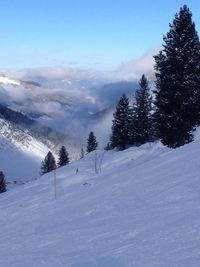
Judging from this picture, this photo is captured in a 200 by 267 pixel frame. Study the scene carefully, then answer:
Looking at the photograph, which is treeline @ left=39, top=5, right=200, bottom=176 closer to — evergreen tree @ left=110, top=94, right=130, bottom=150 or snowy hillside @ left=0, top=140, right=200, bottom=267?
snowy hillside @ left=0, top=140, right=200, bottom=267

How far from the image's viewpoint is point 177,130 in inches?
1129

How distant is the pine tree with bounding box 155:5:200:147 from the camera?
28.3m

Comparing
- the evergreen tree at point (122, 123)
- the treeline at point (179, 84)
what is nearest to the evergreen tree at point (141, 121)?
the evergreen tree at point (122, 123)

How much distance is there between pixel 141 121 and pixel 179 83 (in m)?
25.2

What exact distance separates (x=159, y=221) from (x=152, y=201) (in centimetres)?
197

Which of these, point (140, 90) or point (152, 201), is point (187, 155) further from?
point (140, 90)

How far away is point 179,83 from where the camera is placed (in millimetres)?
28234

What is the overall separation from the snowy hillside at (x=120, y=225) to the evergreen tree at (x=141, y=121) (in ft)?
124

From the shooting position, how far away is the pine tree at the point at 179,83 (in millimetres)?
28344

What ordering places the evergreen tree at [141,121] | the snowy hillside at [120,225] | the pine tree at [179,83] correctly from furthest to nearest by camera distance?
the evergreen tree at [141,121], the pine tree at [179,83], the snowy hillside at [120,225]

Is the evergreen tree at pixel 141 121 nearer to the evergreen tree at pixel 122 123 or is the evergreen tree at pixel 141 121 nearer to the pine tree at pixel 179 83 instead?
the evergreen tree at pixel 122 123

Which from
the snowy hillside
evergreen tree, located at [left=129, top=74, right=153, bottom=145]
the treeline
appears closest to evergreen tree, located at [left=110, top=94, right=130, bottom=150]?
evergreen tree, located at [left=129, top=74, right=153, bottom=145]

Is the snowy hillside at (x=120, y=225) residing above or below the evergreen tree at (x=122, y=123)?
below

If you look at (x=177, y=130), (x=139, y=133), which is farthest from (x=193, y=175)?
(x=139, y=133)
